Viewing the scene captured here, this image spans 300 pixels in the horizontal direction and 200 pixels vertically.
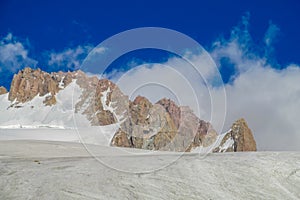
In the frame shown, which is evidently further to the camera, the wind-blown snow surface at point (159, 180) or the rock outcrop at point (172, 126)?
the rock outcrop at point (172, 126)

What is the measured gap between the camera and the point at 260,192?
9.89 m

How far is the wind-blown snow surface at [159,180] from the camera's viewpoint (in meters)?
8.91

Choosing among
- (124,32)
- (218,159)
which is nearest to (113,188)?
(218,159)

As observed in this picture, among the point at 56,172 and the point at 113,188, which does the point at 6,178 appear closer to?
the point at 56,172

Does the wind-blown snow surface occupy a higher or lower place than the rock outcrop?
lower

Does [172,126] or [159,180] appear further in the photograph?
[172,126]

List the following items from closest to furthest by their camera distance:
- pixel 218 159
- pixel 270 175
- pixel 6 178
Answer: pixel 6 178, pixel 270 175, pixel 218 159

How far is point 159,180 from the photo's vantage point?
10.2 m

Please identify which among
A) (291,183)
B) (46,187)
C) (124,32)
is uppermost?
(124,32)

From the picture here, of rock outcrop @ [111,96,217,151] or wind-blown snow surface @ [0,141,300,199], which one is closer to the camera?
wind-blown snow surface @ [0,141,300,199]

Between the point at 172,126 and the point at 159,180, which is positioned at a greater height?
the point at 172,126

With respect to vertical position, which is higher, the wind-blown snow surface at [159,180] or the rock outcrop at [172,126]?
the rock outcrop at [172,126]

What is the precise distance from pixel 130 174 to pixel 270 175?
16.0 feet

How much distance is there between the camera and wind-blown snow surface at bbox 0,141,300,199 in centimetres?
891
